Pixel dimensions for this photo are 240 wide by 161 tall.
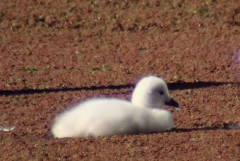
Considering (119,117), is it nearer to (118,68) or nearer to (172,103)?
(172,103)

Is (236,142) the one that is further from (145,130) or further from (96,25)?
(96,25)

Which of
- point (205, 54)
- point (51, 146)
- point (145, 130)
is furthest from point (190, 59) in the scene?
point (51, 146)

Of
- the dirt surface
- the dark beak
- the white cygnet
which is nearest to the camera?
the dirt surface

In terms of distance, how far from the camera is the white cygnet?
9.92 metres

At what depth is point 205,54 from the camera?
14.5 m

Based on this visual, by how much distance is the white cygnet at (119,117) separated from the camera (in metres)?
9.92

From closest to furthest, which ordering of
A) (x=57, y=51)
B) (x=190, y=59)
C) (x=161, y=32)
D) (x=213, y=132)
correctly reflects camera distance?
(x=213, y=132) < (x=190, y=59) < (x=57, y=51) < (x=161, y=32)

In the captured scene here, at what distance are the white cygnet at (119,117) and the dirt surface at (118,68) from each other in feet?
0.51

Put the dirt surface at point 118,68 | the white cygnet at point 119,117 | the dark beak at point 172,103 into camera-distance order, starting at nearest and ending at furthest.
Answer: the dirt surface at point 118,68 < the white cygnet at point 119,117 < the dark beak at point 172,103

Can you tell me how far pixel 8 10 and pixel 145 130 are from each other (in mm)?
7804

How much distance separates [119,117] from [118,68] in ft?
12.3

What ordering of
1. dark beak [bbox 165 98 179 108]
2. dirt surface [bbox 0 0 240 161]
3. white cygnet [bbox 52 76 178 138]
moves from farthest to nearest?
1. dark beak [bbox 165 98 179 108]
2. white cygnet [bbox 52 76 178 138]
3. dirt surface [bbox 0 0 240 161]

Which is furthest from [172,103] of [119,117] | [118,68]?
[118,68]

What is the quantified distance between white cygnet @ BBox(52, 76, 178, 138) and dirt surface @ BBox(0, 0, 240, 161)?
15cm
